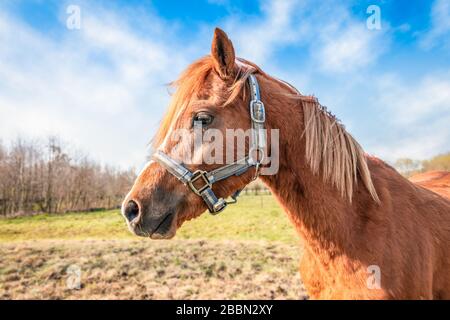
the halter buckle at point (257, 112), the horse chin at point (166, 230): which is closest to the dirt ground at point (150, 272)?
the horse chin at point (166, 230)

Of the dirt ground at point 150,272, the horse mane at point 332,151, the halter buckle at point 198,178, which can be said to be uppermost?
the horse mane at point 332,151

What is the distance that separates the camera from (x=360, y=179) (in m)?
2.34

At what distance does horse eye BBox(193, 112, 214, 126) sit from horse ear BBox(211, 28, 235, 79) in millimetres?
371

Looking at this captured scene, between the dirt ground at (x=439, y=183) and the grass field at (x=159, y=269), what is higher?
the dirt ground at (x=439, y=183)

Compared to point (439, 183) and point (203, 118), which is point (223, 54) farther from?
point (439, 183)

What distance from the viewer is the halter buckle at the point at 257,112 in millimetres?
2076

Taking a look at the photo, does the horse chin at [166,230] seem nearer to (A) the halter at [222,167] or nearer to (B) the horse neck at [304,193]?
(A) the halter at [222,167]

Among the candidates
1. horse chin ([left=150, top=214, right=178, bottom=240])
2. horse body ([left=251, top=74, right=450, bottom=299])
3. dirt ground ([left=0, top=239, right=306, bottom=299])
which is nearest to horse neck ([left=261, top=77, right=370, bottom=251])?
horse body ([left=251, top=74, right=450, bottom=299])

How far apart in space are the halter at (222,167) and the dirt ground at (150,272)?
532cm

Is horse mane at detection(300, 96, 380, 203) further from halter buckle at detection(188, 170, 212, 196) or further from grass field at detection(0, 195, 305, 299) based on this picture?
grass field at detection(0, 195, 305, 299)

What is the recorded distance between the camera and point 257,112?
2080mm
